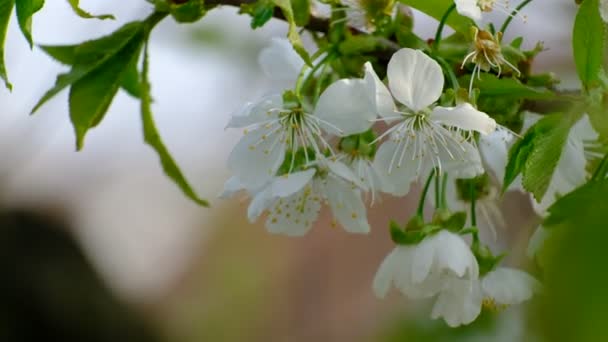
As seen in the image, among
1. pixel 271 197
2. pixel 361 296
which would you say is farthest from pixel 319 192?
pixel 361 296

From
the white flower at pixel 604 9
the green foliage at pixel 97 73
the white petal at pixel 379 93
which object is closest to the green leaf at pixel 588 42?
the white flower at pixel 604 9

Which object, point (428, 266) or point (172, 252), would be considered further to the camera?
point (172, 252)

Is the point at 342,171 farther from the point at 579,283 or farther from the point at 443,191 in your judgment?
the point at 579,283

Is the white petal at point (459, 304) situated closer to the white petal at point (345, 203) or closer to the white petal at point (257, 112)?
the white petal at point (345, 203)

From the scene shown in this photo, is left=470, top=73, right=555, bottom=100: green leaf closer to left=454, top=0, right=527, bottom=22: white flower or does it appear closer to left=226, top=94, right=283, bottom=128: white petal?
left=454, top=0, right=527, bottom=22: white flower

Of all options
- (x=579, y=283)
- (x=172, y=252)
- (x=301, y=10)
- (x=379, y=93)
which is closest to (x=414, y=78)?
(x=379, y=93)

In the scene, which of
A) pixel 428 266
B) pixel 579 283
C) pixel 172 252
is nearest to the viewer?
pixel 579 283

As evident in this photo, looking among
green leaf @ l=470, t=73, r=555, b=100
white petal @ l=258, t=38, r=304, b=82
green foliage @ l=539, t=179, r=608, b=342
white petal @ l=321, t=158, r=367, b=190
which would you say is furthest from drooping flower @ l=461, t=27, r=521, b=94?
green foliage @ l=539, t=179, r=608, b=342
